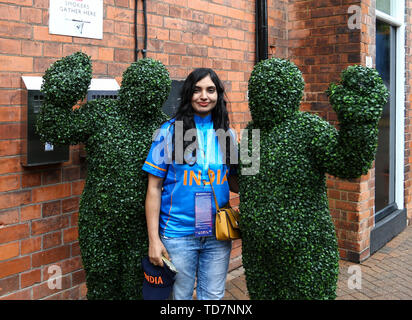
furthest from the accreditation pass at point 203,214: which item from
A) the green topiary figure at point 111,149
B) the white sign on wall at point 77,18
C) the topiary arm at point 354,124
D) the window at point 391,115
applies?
the window at point 391,115

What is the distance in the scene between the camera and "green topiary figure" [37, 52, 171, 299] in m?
2.48

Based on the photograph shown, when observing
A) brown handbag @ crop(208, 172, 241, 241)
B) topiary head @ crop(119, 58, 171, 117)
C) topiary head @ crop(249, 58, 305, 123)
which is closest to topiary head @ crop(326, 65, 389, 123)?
topiary head @ crop(249, 58, 305, 123)

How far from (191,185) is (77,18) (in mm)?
1693

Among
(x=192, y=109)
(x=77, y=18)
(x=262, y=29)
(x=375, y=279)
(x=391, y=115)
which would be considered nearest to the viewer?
(x=192, y=109)

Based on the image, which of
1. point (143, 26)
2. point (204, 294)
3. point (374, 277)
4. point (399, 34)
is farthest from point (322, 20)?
point (204, 294)

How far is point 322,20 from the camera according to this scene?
5215mm

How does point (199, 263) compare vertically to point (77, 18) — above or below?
below

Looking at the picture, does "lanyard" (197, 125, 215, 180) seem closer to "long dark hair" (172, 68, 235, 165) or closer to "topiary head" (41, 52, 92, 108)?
"long dark hair" (172, 68, 235, 165)

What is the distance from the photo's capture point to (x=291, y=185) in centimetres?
241

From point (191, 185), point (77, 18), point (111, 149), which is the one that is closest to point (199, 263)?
point (191, 185)

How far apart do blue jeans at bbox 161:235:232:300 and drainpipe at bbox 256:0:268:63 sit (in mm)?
2918

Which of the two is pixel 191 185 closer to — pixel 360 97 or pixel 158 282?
pixel 158 282

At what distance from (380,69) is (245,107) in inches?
92.3

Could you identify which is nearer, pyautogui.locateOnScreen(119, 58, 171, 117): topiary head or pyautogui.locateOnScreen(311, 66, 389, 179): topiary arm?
pyautogui.locateOnScreen(311, 66, 389, 179): topiary arm
